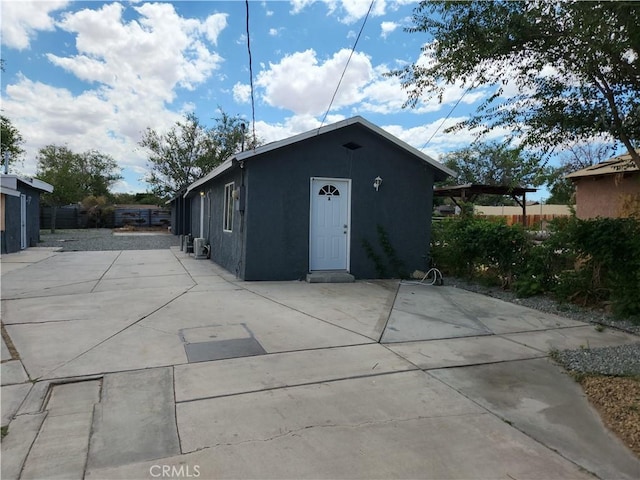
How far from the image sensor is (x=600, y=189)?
10609 millimetres

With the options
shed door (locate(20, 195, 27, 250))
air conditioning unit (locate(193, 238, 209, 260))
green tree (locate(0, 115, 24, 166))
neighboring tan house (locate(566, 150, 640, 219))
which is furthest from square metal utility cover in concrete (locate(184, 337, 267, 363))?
green tree (locate(0, 115, 24, 166))

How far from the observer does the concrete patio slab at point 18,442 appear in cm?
234

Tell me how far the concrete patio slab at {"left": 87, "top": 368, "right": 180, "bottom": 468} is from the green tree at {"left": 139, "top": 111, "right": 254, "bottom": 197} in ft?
84.8

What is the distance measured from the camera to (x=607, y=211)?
1035 cm

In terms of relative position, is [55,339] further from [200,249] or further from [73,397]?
[200,249]

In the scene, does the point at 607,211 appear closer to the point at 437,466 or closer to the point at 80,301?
the point at 437,466

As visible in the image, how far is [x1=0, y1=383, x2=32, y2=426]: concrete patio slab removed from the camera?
298 cm

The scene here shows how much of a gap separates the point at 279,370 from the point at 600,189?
1047 centimetres

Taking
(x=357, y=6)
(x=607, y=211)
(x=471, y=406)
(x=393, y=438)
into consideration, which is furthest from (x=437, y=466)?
(x=607, y=211)

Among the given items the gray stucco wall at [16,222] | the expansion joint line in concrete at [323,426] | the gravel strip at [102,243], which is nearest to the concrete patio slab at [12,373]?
the expansion joint line in concrete at [323,426]

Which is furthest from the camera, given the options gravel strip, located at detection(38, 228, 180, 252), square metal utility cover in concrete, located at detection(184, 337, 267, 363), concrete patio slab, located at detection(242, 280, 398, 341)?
gravel strip, located at detection(38, 228, 180, 252)

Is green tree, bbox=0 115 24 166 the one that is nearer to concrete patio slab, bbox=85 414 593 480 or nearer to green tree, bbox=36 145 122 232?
green tree, bbox=36 145 122 232

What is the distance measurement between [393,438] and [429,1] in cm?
438

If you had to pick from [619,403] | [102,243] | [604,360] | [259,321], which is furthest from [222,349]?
[102,243]
